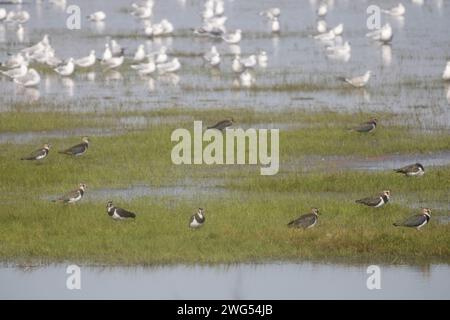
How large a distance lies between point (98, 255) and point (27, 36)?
38.4m

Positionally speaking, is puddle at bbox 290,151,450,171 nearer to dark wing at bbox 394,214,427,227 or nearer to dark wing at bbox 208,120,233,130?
dark wing at bbox 208,120,233,130

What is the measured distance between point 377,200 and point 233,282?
14.3 feet

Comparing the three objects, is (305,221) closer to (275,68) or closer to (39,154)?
(39,154)

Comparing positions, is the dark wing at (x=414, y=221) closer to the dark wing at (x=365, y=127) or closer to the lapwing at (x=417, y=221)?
the lapwing at (x=417, y=221)

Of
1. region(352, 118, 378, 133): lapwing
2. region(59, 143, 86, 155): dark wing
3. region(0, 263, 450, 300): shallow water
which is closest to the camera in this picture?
region(0, 263, 450, 300): shallow water

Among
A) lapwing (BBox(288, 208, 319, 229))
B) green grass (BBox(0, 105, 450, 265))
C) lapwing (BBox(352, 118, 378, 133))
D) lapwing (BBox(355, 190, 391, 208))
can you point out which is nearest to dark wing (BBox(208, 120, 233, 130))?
green grass (BBox(0, 105, 450, 265))

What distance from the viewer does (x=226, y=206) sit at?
23.7m

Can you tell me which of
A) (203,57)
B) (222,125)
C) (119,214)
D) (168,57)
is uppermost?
(119,214)

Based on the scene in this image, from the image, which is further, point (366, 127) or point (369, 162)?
point (366, 127)

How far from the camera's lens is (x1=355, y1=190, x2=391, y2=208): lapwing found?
75.7 ft

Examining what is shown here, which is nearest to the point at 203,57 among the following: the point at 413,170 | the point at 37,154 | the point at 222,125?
the point at 222,125

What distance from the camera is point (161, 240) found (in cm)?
2148

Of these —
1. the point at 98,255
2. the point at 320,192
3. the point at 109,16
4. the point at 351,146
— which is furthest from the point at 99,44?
the point at 98,255

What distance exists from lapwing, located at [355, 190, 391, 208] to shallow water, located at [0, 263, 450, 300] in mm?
2926
